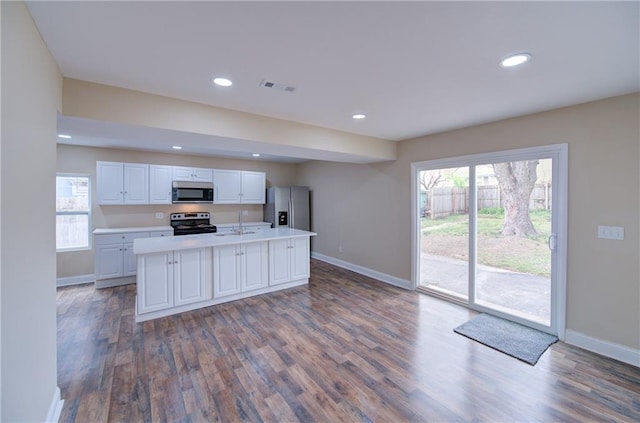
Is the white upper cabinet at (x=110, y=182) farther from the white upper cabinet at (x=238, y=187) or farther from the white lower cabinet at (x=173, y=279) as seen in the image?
the white lower cabinet at (x=173, y=279)

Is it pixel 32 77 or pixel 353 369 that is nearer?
pixel 32 77

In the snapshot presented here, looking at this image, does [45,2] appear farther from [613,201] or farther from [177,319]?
[613,201]

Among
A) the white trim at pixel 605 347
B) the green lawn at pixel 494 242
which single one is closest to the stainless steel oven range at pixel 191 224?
the green lawn at pixel 494 242

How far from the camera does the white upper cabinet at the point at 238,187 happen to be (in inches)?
236

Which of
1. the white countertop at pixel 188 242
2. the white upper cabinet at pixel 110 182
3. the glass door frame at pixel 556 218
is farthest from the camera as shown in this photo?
the white upper cabinet at pixel 110 182

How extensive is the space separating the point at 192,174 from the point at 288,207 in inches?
85.4

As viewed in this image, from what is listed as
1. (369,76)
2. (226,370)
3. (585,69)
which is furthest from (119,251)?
→ (585,69)

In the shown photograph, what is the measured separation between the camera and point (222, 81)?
228 centimetres

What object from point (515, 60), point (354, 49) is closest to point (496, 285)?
point (515, 60)

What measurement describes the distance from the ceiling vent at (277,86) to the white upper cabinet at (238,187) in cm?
397

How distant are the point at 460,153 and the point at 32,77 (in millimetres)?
4177

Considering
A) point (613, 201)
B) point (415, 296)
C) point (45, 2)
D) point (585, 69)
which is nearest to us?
point (45, 2)

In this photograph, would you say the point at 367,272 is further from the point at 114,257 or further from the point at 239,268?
the point at 114,257

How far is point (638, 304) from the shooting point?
2453 millimetres
